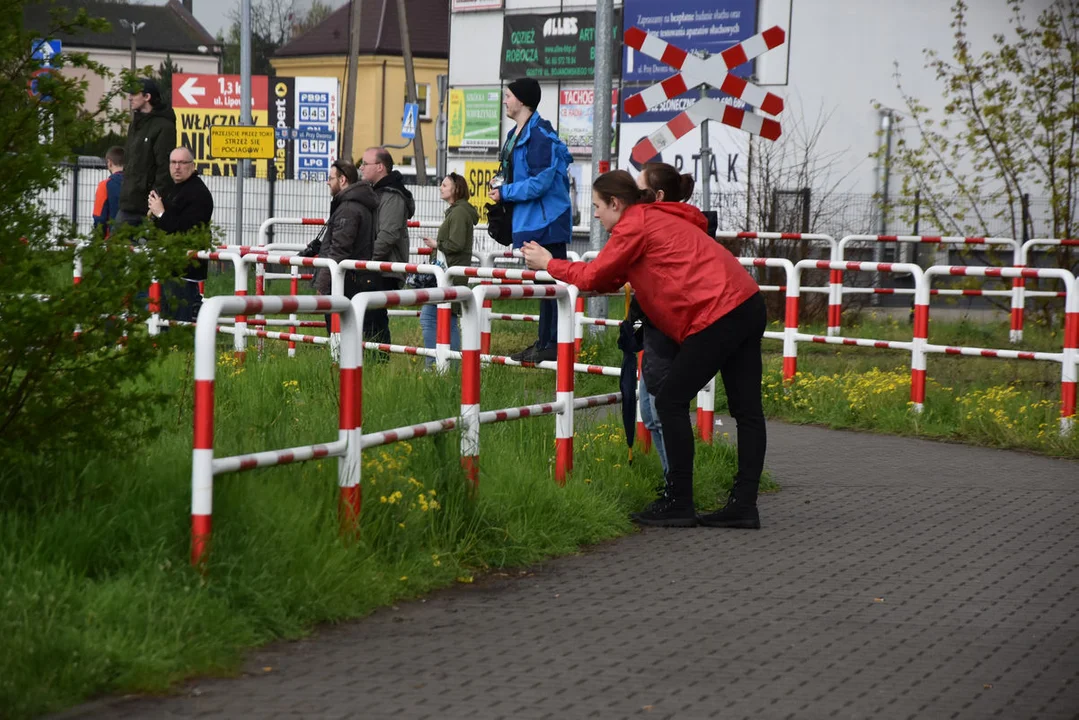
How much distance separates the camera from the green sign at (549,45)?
133 ft

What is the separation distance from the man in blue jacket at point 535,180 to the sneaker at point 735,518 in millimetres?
3267

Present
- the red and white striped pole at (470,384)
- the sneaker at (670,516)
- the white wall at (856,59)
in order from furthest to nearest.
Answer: the white wall at (856,59) < the sneaker at (670,516) < the red and white striped pole at (470,384)

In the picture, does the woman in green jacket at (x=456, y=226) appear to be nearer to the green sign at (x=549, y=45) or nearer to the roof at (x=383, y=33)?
the green sign at (x=549, y=45)

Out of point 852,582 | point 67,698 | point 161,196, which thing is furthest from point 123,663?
point 161,196

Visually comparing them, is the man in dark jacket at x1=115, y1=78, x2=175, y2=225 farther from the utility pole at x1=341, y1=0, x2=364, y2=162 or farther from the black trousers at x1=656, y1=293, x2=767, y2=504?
the utility pole at x1=341, y1=0, x2=364, y2=162

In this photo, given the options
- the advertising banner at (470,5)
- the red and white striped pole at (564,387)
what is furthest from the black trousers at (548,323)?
the advertising banner at (470,5)

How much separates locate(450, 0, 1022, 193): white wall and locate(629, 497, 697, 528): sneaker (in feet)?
83.5

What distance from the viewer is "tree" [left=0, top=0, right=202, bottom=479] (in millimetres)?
5426

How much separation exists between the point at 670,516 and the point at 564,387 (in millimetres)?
793

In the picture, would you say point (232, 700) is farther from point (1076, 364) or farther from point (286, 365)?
point (1076, 364)

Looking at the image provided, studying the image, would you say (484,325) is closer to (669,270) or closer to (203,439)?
(669,270)

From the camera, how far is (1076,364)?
436 inches

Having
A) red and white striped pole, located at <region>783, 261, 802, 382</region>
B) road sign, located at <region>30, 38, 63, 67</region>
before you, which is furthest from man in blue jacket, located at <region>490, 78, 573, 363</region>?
road sign, located at <region>30, 38, 63, 67</region>

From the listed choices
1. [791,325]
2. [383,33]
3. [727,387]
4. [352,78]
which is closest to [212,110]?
[352,78]
